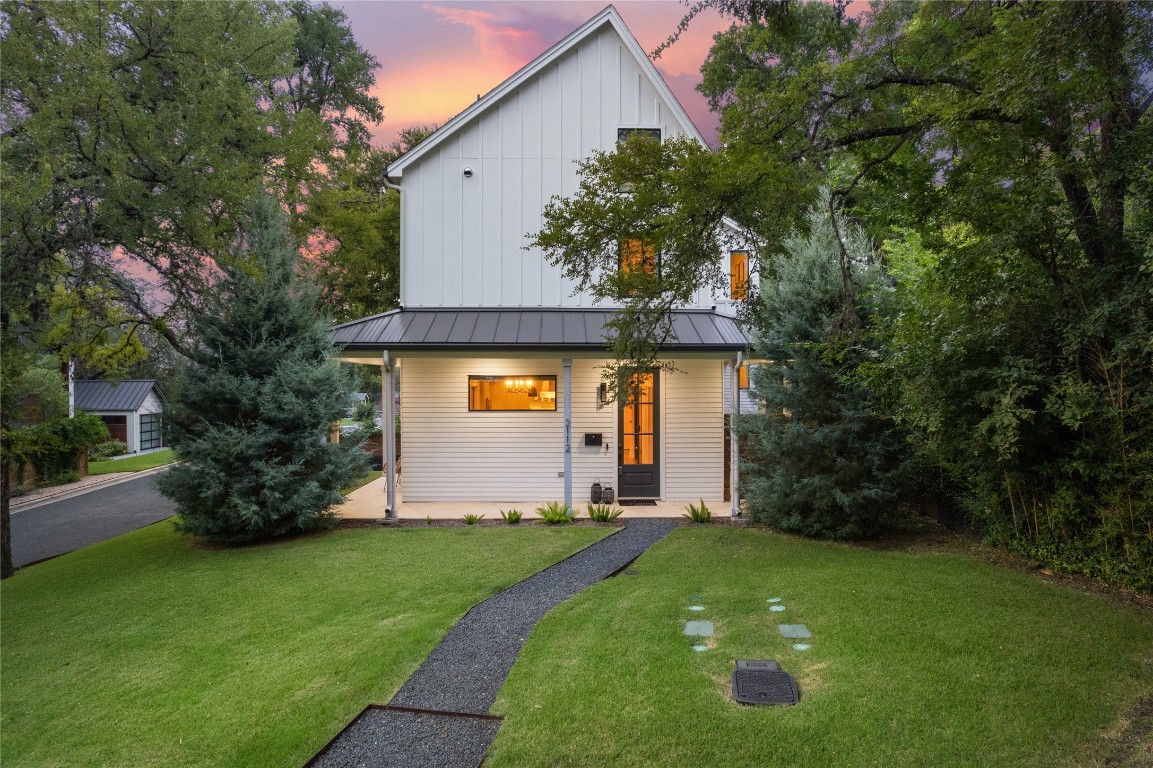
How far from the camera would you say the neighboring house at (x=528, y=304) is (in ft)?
34.6

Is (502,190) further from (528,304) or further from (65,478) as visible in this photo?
(65,478)

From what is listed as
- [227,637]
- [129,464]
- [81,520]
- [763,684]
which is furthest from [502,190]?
[129,464]

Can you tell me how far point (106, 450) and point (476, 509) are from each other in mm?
20743

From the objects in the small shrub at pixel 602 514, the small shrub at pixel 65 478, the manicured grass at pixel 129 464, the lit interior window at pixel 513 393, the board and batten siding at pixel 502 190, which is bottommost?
the manicured grass at pixel 129 464

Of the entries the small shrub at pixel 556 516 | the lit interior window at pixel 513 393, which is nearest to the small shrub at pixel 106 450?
the lit interior window at pixel 513 393

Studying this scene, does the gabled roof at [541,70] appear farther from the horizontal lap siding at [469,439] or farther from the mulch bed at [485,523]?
the mulch bed at [485,523]

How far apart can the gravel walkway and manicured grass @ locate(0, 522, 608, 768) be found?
0.47ft

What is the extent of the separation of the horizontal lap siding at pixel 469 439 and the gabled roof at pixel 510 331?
2.81 ft

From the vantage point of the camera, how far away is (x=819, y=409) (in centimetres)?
777

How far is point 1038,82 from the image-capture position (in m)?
4.26

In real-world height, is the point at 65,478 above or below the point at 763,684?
below

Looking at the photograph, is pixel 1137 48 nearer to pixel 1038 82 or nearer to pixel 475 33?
pixel 1038 82

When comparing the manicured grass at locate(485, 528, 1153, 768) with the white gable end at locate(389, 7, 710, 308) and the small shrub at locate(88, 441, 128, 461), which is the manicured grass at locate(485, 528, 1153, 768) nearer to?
the white gable end at locate(389, 7, 710, 308)

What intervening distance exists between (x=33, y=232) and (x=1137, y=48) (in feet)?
31.7
